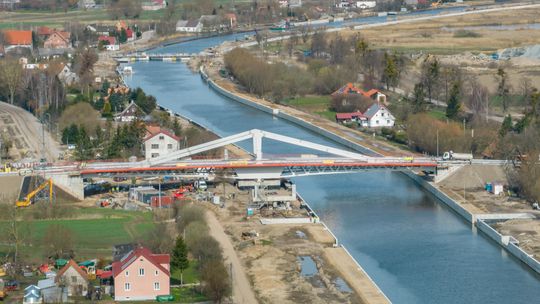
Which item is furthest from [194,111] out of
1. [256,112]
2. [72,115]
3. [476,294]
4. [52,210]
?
[476,294]

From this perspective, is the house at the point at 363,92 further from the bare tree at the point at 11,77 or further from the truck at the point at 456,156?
the truck at the point at 456,156

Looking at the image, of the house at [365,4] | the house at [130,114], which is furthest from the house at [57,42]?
the house at [365,4]

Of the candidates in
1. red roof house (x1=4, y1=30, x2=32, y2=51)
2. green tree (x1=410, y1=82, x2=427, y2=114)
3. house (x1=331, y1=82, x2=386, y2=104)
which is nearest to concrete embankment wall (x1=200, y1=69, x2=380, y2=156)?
house (x1=331, y1=82, x2=386, y2=104)

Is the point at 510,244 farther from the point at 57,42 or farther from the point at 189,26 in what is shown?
the point at 189,26

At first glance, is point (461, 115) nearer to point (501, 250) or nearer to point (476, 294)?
point (501, 250)

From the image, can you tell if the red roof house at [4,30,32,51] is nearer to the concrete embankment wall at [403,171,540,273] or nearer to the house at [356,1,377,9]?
the house at [356,1,377,9]
